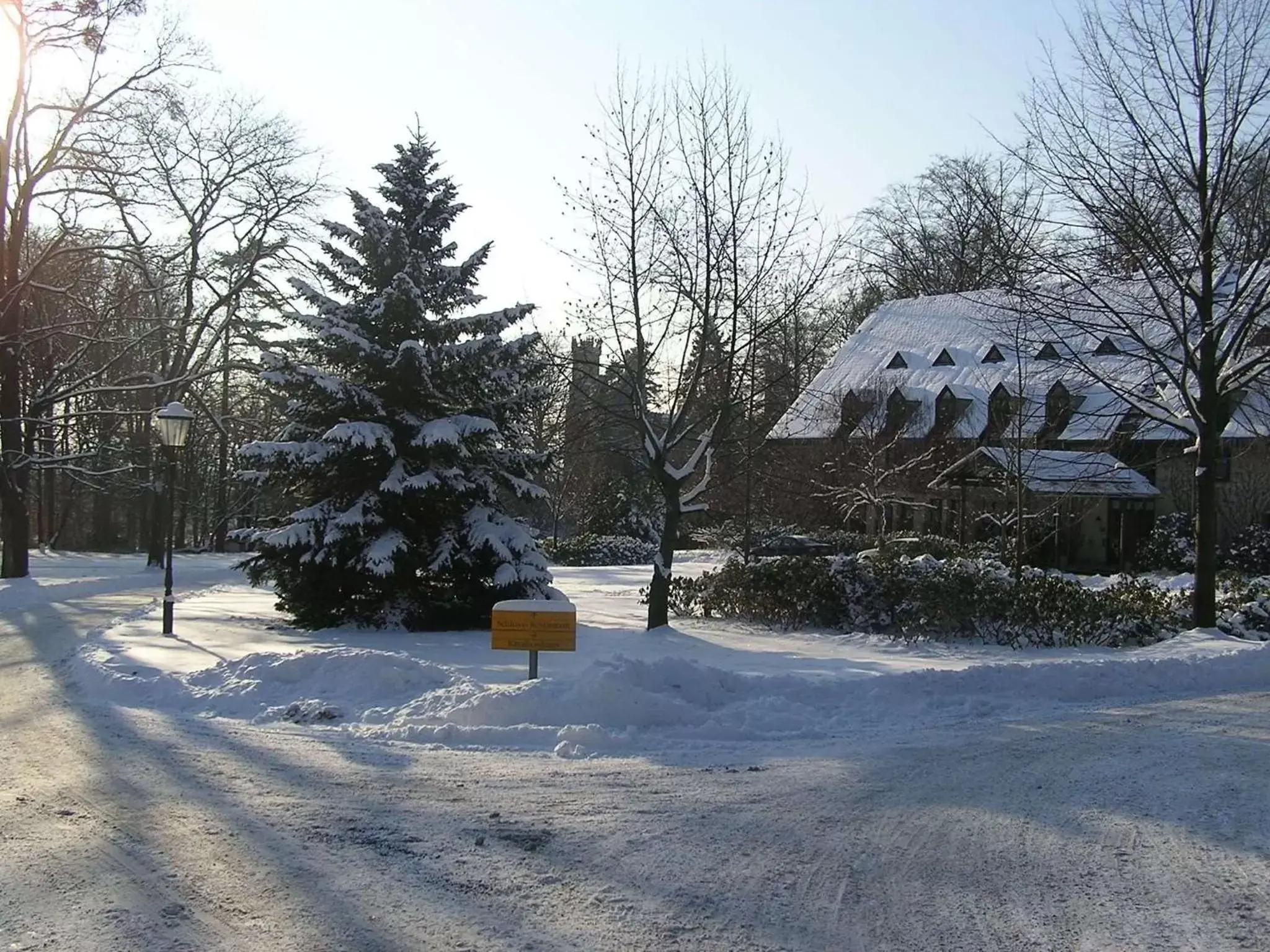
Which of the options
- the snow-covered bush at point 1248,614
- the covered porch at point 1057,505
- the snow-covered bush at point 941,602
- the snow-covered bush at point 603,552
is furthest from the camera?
the snow-covered bush at point 603,552

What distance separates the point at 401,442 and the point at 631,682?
8.01 meters

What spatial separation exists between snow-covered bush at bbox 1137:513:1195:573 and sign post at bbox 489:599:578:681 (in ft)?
74.3

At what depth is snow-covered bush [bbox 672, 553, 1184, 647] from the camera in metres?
14.7

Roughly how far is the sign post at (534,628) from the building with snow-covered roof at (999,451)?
1152 centimetres

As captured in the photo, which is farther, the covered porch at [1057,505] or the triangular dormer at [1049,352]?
the covered porch at [1057,505]

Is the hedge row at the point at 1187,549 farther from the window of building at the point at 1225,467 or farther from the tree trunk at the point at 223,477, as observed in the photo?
the tree trunk at the point at 223,477

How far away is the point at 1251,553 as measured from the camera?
87.0 feet

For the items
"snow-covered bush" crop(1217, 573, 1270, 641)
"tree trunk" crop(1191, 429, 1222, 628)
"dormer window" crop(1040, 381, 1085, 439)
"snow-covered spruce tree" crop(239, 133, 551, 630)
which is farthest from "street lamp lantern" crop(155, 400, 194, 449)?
"snow-covered bush" crop(1217, 573, 1270, 641)

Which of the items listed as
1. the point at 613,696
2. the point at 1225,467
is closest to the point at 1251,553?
the point at 1225,467

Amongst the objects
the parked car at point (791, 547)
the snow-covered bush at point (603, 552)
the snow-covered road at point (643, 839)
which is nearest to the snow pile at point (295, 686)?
the snow-covered road at point (643, 839)

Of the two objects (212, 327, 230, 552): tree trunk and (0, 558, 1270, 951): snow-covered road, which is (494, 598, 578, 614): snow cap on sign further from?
(212, 327, 230, 552): tree trunk

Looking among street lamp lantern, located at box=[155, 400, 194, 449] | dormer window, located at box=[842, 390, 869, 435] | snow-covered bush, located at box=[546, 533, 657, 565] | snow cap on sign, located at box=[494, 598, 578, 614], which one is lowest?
snow-covered bush, located at box=[546, 533, 657, 565]

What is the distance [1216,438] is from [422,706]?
40.6ft

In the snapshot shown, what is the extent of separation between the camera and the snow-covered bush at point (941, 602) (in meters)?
14.7
